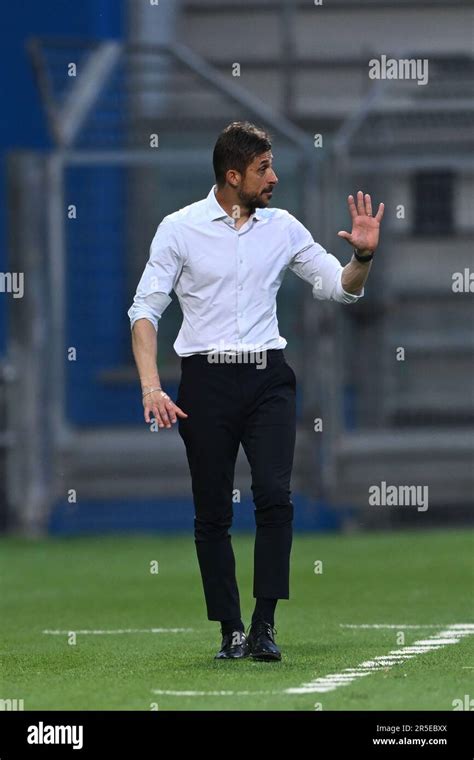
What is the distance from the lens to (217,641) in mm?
8305

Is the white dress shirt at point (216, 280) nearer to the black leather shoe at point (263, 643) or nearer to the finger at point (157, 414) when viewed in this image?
the finger at point (157, 414)

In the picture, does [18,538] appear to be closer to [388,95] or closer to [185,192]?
[185,192]

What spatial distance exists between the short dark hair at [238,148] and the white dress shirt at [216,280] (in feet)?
0.52

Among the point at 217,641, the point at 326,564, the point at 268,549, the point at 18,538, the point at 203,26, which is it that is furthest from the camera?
the point at 203,26

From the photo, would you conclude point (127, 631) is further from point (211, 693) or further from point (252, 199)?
point (211, 693)

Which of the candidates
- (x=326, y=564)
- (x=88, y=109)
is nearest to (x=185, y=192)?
(x=88, y=109)

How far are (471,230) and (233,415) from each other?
352 inches

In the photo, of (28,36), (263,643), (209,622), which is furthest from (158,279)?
(28,36)

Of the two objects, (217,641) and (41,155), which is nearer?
(217,641)

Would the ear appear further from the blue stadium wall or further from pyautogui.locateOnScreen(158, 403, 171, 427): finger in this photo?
the blue stadium wall

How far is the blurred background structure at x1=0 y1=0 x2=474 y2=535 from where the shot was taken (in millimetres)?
15484

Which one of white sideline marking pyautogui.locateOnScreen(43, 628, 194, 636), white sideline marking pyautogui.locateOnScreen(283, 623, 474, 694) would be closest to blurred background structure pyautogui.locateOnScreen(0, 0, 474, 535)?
white sideline marking pyautogui.locateOnScreen(43, 628, 194, 636)

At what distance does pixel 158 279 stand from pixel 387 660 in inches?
67.5

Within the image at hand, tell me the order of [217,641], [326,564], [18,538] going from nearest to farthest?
1. [217,641]
2. [326,564]
3. [18,538]
